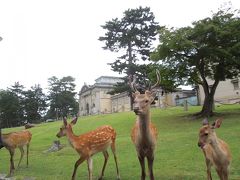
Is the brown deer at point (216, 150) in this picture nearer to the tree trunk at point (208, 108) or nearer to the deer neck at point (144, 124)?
the deer neck at point (144, 124)

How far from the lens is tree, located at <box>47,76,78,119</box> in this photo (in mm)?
83688

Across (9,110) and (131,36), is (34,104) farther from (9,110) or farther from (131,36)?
(131,36)

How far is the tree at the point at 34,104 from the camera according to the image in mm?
77312

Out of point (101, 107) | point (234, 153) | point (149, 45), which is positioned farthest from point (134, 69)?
point (101, 107)

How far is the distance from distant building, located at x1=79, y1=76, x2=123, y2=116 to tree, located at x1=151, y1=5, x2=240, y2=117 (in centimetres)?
6500

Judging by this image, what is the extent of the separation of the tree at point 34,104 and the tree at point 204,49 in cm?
5176

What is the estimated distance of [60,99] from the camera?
3270 inches

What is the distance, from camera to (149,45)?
49281 millimetres

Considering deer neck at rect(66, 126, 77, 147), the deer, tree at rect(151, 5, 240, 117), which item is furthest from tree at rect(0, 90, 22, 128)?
deer neck at rect(66, 126, 77, 147)

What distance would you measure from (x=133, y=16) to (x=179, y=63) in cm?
2078

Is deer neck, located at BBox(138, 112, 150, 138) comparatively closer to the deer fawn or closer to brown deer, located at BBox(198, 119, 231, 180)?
brown deer, located at BBox(198, 119, 231, 180)

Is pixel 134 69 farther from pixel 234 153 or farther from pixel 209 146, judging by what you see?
pixel 209 146

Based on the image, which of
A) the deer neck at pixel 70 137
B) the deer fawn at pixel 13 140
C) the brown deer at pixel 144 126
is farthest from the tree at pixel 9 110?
the brown deer at pixel 144 126

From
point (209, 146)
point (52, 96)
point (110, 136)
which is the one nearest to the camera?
point (209, 146)
